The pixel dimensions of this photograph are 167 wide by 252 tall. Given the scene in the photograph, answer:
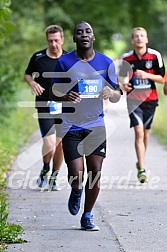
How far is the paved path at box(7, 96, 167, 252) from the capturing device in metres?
7.71

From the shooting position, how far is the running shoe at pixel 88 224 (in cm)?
837

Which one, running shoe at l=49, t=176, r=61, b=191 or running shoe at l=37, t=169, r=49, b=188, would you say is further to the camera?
running shoe at l=37, t=169, r=49, b=188

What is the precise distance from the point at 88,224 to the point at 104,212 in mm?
1204

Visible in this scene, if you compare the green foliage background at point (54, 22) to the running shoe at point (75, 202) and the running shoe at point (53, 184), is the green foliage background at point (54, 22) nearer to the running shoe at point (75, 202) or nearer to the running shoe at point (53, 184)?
the running shoe at point (53, 184)

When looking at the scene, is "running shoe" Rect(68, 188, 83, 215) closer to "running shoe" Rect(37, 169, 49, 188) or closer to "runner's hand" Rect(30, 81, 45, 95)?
"runner's hand" Rect(30, 81, 45, 95)

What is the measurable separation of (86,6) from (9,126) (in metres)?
16.5

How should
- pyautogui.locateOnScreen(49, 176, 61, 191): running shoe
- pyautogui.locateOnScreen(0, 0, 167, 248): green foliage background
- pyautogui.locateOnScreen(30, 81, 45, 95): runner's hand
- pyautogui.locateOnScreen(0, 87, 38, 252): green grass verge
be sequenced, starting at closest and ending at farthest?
pyautogui.locateOnScreen(0, 87, 38, 252): green grass verge
pyautogui.locateOnScreen(30, 81, 45, 95): runner's hand
pyautogui.locateOnScreen(49, 176, 61, 191): running shoe
pyautogui.locateOnScreen(0, 0, 167, 248): green foliage background

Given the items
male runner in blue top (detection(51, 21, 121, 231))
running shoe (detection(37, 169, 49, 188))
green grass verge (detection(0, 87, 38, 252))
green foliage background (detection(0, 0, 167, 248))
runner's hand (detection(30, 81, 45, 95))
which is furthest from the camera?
green foliage background (detection(0, 0, 167, 248))

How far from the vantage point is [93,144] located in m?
8.41

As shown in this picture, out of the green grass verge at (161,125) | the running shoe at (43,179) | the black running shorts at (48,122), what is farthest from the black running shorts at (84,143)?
the green grass verge at (161,125)

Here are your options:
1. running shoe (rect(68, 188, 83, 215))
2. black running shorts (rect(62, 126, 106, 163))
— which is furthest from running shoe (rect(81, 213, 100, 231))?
black running shorts (rect(62, 126, 106, 163))

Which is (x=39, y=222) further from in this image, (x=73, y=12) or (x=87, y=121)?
(x=73, y=12)

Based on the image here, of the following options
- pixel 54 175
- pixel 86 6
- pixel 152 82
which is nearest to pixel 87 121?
pixel 54 175

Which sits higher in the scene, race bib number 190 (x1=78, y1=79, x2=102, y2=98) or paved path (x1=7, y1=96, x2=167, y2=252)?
race bib number 190 (x1=78, y1=79, x2=102, y2=98)
